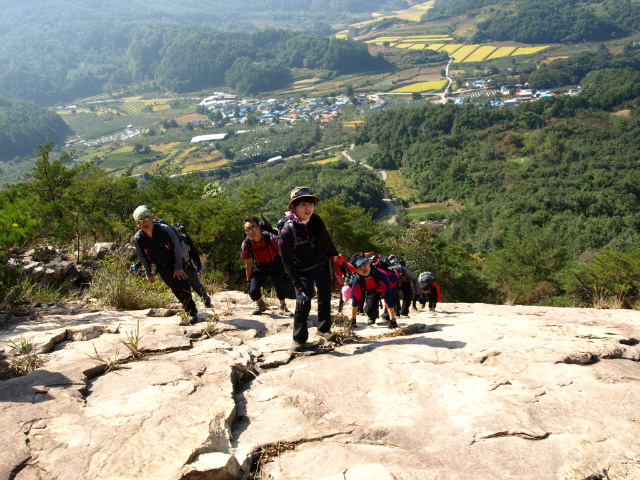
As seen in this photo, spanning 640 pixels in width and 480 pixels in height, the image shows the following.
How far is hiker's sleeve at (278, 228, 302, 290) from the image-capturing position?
14.5ft

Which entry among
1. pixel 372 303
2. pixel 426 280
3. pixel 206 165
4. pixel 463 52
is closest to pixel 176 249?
pixel 372 303

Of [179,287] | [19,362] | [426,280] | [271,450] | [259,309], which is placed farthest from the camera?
[426,280]

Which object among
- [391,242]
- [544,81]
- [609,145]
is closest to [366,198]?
[391,242]

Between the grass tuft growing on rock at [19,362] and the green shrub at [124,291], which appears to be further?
the green shrub at [124,291]

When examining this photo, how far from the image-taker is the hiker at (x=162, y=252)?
537 cm

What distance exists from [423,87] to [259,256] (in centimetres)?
12810

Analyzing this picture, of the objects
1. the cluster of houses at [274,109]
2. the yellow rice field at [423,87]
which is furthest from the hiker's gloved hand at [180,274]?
the yellow rice field at [423,87]

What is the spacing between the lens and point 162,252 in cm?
554

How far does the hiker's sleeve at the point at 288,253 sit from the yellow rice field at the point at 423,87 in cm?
12592

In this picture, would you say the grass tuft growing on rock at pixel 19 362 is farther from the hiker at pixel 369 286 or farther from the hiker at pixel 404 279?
the hiker at pixel 404 279

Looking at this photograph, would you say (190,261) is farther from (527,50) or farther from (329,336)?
(527,50)

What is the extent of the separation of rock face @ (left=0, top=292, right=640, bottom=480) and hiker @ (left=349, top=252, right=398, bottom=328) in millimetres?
815

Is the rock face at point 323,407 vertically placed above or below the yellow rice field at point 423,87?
below

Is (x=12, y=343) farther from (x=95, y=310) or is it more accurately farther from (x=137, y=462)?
(x=137, y=462)
